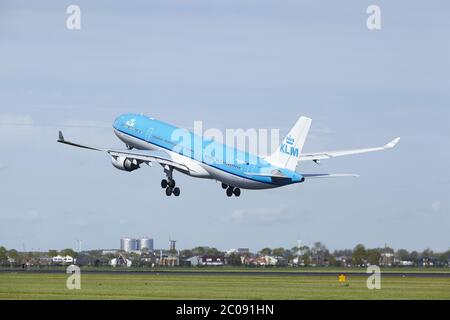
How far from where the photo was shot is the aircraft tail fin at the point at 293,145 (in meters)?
126

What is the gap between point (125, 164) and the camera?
138 metres

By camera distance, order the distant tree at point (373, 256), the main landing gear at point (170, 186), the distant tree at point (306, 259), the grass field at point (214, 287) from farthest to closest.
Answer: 1. the distant tree at point (306, 259)
2. the distant tree at point (373, 256)
3. the main landing gear at point (170, 186)
4. the grass field at point (214, 287)

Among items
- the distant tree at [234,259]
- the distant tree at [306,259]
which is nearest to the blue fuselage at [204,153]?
the distant tree at [306,259]

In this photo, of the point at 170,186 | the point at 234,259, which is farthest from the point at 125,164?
the point at 234,259

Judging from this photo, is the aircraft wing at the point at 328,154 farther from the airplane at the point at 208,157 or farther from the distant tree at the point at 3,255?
the distant tree at the point at 3,255

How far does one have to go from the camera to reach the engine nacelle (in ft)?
452

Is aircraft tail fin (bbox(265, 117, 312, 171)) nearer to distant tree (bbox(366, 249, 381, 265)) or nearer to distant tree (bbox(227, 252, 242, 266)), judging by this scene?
distant tree (bbox(366, 249, 381, 265))

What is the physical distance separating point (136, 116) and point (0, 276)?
1293 inches

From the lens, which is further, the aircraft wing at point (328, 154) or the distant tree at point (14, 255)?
the distant tree at point (14, 255)

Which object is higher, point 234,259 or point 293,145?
point 293,145

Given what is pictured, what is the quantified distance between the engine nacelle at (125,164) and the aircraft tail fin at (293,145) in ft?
66.2

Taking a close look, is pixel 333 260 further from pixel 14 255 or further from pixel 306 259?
pixel 14 255

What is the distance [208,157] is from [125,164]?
10.5m
